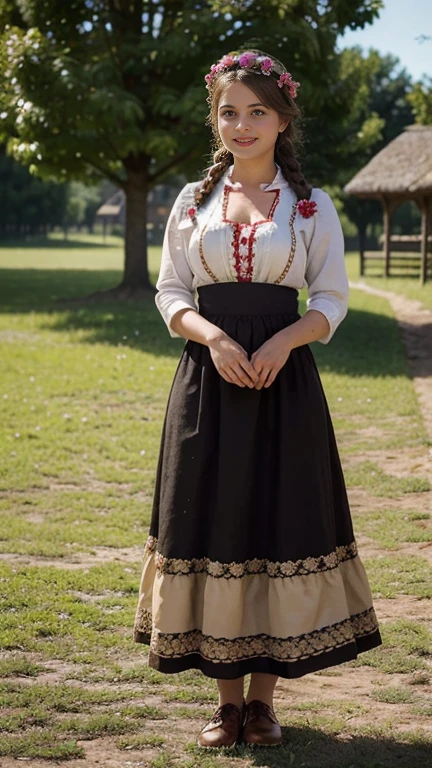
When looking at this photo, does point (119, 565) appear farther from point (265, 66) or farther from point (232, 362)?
point (265, 66)

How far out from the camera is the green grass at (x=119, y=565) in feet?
11.4

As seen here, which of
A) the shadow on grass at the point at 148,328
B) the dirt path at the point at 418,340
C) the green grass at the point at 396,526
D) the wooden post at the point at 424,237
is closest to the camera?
the green grass at the point at 396,526

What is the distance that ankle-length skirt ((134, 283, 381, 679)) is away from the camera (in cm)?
324

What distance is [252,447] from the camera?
3256 millimetres

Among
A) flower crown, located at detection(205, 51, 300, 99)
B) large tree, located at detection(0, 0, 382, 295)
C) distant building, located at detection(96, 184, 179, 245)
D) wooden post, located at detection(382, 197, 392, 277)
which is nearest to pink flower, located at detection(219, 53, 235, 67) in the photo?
flower crown, located at detection(205, 51, 300, 99)

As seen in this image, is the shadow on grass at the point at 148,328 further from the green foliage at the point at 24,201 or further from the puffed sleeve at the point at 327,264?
the green foliage at the point at 24,201

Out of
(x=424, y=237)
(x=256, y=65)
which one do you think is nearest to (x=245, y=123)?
(x=256, y=65)

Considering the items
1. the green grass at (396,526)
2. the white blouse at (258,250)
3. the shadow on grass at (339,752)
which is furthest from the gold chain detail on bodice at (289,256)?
the green grass at (396,526)

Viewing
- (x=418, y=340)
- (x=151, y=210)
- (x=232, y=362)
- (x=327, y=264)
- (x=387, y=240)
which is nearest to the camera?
(x=232, y=362)

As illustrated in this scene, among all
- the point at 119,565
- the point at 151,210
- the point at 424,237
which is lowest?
the point at 119,565

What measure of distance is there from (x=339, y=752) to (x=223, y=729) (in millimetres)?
367

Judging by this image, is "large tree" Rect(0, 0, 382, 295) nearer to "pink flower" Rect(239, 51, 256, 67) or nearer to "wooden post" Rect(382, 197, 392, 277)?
"wooden post" Rect(382, 197, 392, 277)

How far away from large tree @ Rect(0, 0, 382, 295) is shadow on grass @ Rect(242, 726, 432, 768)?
39.6 feet

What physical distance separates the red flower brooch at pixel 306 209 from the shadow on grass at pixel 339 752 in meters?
1.66
